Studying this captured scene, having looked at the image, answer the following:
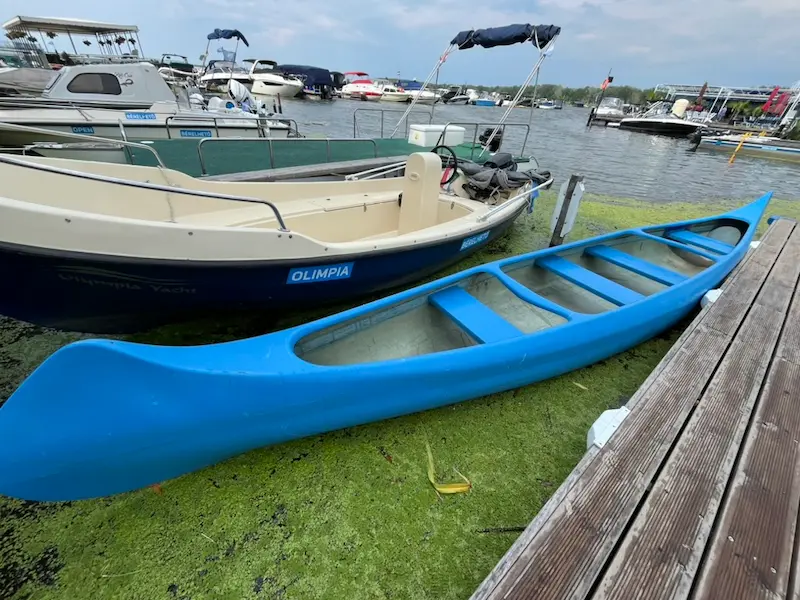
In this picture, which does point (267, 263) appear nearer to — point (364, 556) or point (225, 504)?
point (225, 504)

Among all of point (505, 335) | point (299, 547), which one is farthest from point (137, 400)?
point (505, 335)

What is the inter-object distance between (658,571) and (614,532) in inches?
6.3

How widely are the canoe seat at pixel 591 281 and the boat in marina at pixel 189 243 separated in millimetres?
883

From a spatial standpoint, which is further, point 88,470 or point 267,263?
point 267,263

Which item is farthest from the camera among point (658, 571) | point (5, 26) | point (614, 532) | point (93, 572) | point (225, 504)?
point (5, 26)

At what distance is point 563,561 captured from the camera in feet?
4.41

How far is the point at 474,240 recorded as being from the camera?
411cm

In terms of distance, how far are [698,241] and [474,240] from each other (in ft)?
8.81

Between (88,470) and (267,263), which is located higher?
(267,263)

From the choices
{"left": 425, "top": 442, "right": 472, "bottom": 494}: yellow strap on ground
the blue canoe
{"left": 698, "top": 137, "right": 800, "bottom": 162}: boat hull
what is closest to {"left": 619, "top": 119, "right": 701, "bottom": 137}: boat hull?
{"left": 698, "top": 137, "right": 800, "bottom": 162}: boat hull

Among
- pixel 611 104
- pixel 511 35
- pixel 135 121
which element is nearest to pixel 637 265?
pixel 511 35

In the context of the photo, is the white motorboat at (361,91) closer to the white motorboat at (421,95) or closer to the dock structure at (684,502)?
the white motorboat at (421,95)

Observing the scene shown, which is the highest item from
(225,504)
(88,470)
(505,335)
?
(505,335)

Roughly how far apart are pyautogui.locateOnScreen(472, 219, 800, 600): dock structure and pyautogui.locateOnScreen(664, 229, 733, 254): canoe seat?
215cm
